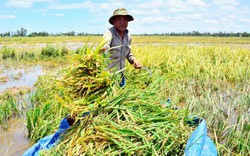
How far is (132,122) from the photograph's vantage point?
224cm

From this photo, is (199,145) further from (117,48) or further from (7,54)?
(7,54)

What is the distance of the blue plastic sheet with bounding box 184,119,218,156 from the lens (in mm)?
1967

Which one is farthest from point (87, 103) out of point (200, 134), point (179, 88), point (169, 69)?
point (169, 69)

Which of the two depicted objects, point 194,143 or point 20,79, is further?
point 20,79

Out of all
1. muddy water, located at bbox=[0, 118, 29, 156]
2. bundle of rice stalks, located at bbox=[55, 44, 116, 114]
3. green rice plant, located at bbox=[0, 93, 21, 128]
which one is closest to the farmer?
bundle of rice stalks, located at bbox=[55, 44, 116, 114]

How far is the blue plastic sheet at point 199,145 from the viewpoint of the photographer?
1.97 metres

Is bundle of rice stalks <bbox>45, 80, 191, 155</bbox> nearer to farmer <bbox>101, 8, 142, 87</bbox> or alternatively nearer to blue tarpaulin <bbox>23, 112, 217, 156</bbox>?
blue tarpaulin <bbox>23, 112, 217, 156</bbox>

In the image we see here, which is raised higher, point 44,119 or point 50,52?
point 50,52

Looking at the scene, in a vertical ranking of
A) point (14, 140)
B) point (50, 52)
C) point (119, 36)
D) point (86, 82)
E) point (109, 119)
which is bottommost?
point (14, 140)

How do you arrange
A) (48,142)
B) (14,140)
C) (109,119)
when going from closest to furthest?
(109,119)
(48,142)
(14,140)

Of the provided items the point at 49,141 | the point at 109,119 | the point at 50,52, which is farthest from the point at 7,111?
the point at 50,52

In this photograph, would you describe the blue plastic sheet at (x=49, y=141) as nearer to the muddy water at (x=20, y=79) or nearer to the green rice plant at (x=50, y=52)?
Answer: the muddy water at (x=20, y=79)

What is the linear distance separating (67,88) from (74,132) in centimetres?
39

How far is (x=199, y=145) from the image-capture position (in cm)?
201
